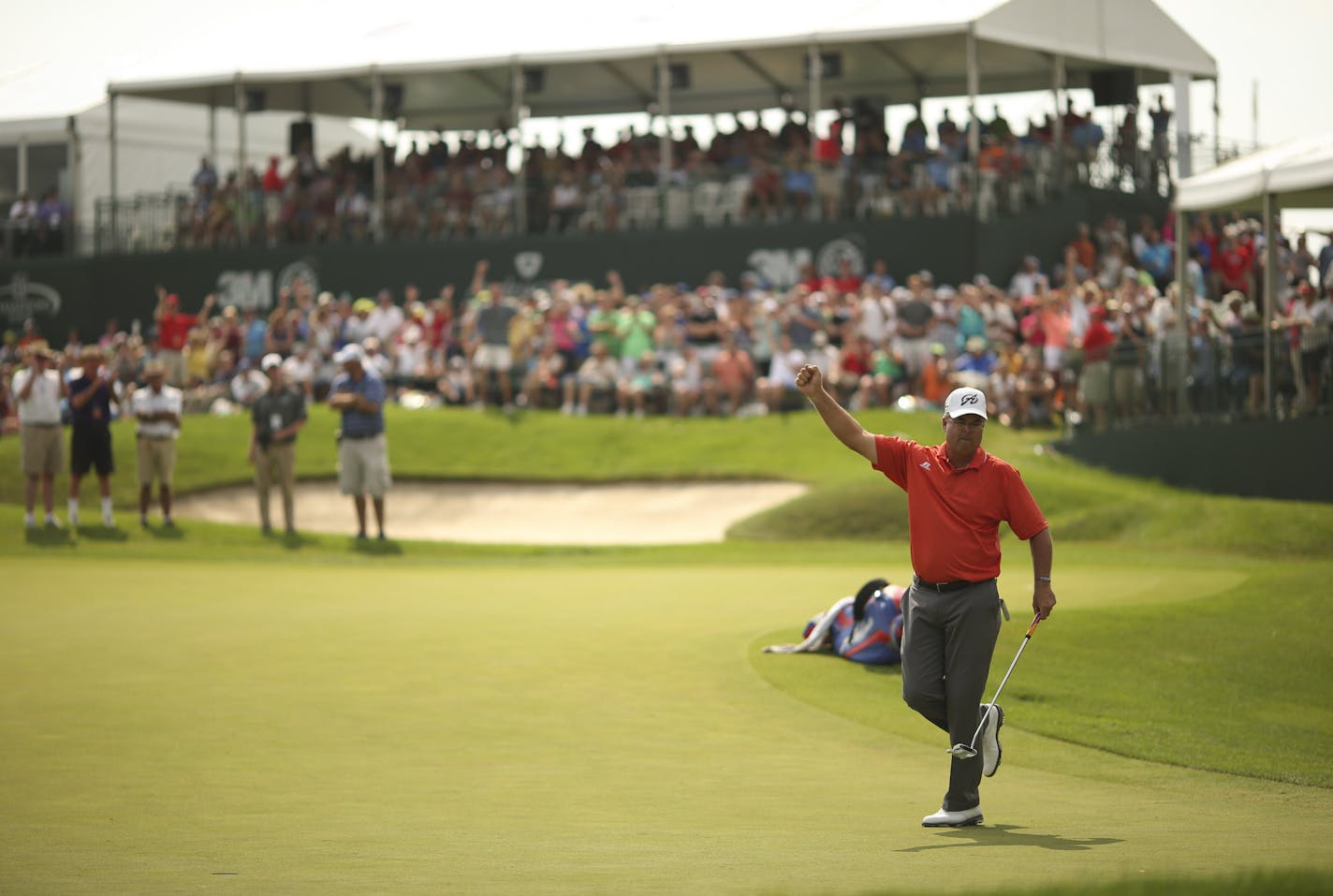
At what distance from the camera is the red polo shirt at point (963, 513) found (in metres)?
8.81

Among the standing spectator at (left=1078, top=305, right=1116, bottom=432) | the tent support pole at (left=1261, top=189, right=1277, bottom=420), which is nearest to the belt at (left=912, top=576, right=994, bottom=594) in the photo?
the tent support pole at (left=1261, top=189, right=1277, bottom=420)

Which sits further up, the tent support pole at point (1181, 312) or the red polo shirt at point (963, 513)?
the tent support pole at point (1181, 312)

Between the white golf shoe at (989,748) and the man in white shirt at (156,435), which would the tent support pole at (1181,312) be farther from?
the white golf shoe at (989,748)

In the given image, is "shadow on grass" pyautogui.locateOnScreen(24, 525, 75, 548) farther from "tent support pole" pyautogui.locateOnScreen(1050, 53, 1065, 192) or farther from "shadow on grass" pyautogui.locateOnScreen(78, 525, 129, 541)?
"tent support pole" pyautogui.locateOnScreen(1050, 53, 1065, 192)

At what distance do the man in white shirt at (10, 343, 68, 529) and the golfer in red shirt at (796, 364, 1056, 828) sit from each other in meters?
16.9

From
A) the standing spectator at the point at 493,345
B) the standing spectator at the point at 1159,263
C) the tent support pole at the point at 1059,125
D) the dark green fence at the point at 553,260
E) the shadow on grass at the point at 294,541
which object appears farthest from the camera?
the tent support pole at the point at 1059,125

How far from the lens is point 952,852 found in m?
7.54

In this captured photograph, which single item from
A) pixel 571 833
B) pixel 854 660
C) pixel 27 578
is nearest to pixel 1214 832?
pixel 571 833

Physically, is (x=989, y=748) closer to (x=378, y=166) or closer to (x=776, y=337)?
(x=776, y=337)

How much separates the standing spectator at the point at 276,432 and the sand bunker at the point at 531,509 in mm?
2355

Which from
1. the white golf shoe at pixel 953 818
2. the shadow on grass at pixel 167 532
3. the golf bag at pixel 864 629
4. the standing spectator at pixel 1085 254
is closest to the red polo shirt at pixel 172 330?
the shadow on grass at pixel 167 532

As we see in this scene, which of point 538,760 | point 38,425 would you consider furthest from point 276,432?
point 538,760

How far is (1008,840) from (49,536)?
17.7 metres

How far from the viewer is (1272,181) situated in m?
23.5
